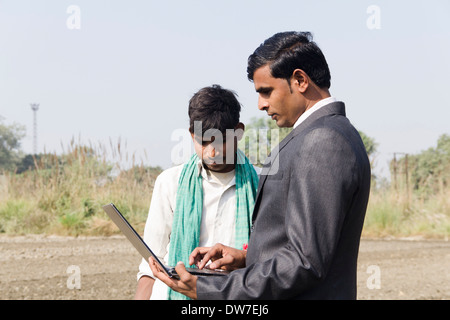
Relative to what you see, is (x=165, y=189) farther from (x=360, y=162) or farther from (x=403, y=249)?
(x=403, y=249)

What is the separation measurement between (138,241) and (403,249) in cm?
888

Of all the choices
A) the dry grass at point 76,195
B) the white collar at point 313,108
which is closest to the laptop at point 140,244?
the white collar at point 313,108

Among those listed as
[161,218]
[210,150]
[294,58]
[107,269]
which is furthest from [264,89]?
[107,269]

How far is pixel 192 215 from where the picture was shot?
304 cm

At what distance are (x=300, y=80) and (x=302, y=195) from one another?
1.63 feet

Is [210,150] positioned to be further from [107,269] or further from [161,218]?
[107,269]

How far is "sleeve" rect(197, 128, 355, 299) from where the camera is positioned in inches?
72.1

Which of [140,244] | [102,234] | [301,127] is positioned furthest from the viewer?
[102,234]

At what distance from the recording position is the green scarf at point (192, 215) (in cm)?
303

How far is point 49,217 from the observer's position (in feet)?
38.5

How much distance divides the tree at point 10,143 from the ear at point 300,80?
79.2ft

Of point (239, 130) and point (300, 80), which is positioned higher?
point (300, 80)

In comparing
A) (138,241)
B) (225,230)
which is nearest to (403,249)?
(225,230)

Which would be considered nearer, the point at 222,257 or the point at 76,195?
the point at 222,257
